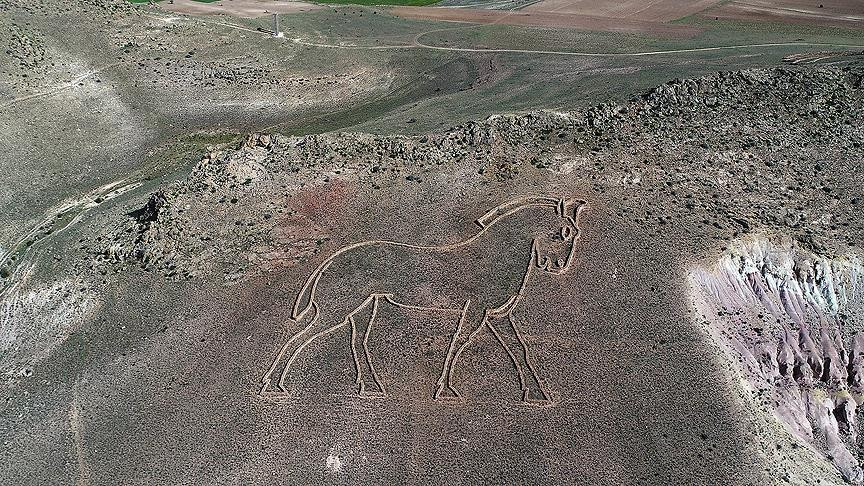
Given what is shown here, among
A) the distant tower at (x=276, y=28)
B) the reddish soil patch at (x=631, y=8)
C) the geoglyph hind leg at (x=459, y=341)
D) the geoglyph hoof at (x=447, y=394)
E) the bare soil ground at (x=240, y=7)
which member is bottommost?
the geoglyph hoof at (x=447, y=394)

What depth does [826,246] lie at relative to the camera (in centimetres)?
3569

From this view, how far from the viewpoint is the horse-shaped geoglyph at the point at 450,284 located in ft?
101

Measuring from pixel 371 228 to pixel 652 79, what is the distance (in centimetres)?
2646

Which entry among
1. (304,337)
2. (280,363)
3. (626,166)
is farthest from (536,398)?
(626,166)

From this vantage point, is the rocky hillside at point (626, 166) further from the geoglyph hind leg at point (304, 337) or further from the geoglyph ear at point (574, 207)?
the geoglyph hind leg at point (304, 337)

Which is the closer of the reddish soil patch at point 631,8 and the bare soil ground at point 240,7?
the reddish soil patch at point 631,8

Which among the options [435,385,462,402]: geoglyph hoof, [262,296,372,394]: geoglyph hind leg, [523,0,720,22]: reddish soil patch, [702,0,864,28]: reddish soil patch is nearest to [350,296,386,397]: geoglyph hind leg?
[262,296,372,394]: geoglyph hind leg

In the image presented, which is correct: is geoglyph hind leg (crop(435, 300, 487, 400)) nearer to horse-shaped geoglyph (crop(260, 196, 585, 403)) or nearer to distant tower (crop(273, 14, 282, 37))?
horse-shaped geoglyph (crop(260, 196, 585, 403))

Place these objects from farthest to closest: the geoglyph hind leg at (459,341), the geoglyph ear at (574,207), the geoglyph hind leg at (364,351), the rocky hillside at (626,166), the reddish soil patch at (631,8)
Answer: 1. the reddish soil patch at (631,8)
2. the geoglyph ear at (574,207)
3. the rocky hillside at (626,166)
4. the geoglyph hind leg at (364,351)
5. the geoglyph hind leg at (459,341)

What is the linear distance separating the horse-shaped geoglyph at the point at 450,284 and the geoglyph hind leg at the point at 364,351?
0.14 feet

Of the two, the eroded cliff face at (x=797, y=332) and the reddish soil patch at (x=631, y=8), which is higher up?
the reddish soil patch at (x=631, y=8)

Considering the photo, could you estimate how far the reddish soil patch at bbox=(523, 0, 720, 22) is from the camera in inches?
2945

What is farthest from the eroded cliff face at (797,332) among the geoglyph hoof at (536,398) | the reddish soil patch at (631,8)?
the reddish soil patch at (631,8)

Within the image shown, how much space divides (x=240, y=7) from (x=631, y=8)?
40.7 metres
